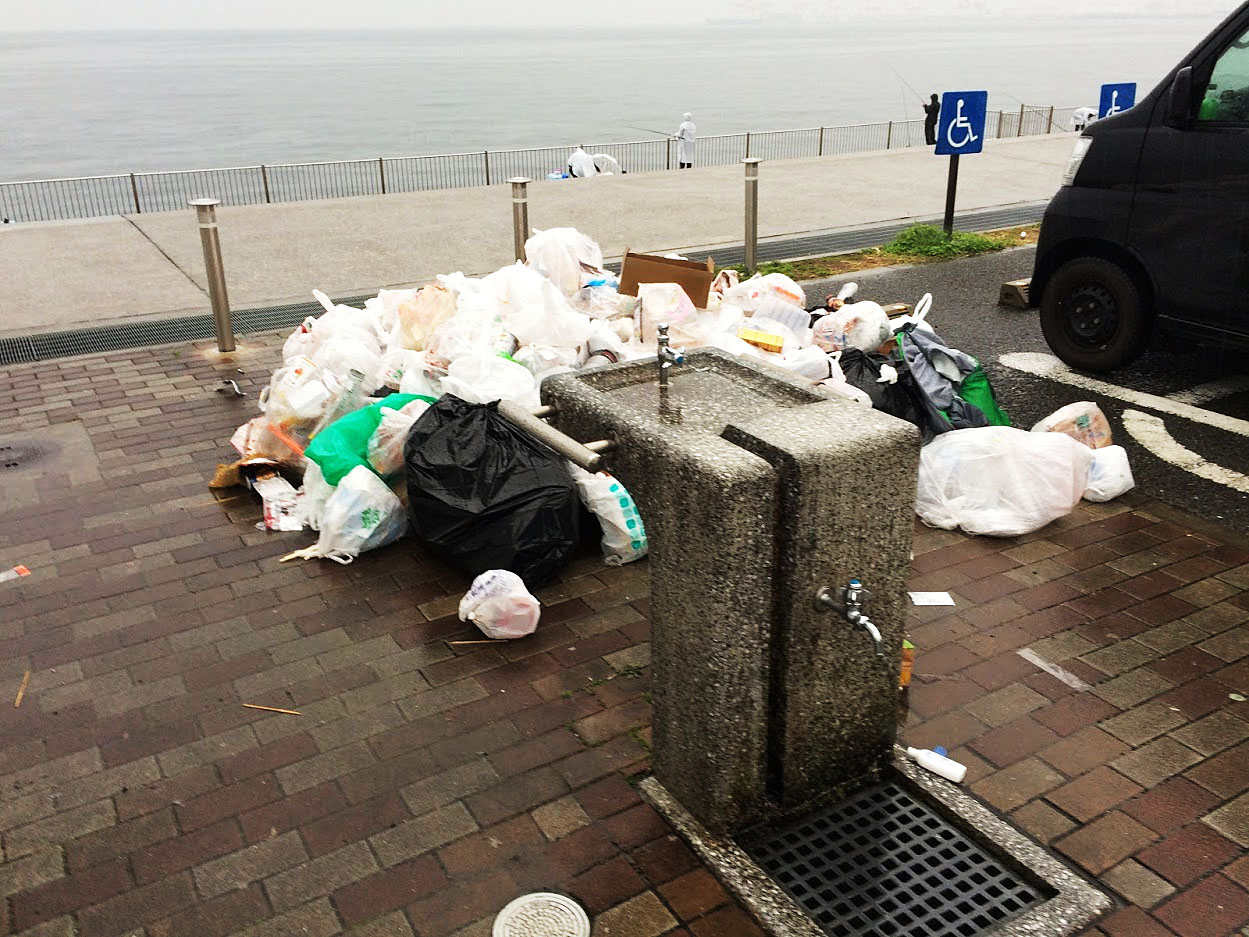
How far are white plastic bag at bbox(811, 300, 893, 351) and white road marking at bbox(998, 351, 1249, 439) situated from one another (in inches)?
60.2

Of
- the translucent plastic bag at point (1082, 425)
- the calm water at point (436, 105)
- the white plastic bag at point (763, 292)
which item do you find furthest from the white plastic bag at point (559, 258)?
the calm water at point (436, 105)

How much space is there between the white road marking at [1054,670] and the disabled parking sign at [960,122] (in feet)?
25.4

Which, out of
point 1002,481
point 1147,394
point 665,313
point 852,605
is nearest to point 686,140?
point 1147,394

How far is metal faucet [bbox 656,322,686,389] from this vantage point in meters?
3.02

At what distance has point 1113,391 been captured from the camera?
634cm

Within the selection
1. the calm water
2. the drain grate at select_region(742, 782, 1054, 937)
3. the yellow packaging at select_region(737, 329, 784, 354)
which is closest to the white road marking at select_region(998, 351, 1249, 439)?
the yellow packaging at select_region(737, 329, 784, 354)

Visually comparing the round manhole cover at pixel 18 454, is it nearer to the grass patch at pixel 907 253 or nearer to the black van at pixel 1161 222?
the grass patch at pixel 907 253

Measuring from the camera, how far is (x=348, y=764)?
3180mm

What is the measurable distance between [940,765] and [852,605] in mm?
781

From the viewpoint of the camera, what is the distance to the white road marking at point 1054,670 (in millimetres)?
3496

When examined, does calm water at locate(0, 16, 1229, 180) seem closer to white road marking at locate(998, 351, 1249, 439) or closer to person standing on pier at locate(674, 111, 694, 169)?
person standing on pier at locate(674, 111, 694, 169)

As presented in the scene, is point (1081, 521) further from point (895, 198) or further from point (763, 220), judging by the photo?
point (895, 198)

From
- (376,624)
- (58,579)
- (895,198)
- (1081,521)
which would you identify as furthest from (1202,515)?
(895,198)

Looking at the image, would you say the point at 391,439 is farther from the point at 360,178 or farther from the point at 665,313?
the point at 360,178
